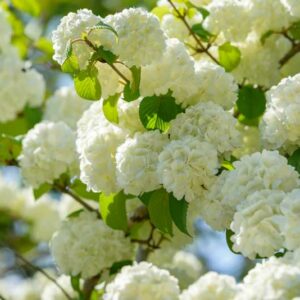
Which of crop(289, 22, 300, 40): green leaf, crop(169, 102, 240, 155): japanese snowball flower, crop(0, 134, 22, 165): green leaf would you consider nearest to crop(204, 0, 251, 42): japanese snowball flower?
crop(289, 22, 300, 40): green leaf

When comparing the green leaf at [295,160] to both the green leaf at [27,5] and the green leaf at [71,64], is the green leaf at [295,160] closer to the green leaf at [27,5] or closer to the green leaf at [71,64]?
the green leaf at [71,64]

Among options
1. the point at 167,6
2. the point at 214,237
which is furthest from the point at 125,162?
the point at 214,237

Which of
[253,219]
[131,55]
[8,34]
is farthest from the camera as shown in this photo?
[8,34]

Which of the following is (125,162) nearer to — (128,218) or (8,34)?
(128,218)

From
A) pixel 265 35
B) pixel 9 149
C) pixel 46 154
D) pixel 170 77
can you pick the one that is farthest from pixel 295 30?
pixel 9 149

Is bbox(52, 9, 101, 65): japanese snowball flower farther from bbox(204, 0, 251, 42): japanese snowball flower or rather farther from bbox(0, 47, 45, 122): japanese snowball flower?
bbox(0, 47, 45, 122): japanese snowball flower

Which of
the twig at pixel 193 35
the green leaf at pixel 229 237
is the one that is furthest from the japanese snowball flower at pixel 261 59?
the green leaf at pixel 229 237

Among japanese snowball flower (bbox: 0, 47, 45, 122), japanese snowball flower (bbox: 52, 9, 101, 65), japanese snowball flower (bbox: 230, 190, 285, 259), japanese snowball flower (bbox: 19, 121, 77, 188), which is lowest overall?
japanese snowball flower (bbox: 230, 190, 285, 259)

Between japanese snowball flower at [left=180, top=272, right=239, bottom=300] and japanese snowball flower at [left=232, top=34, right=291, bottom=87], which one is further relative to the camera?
japanese snowball flower at [left=232, top=34, right=291, bottom=87]

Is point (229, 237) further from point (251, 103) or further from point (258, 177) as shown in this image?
point (251, 103)
